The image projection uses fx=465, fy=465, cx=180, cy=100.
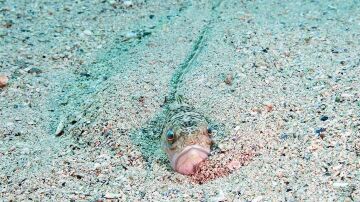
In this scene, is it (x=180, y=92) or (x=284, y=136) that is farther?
(x=180, y=92)

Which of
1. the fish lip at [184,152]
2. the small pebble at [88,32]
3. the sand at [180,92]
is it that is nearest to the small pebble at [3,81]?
the sand at [180,92]

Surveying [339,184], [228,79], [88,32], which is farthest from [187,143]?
[88,32]

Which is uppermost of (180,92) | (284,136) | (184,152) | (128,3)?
(184,152)

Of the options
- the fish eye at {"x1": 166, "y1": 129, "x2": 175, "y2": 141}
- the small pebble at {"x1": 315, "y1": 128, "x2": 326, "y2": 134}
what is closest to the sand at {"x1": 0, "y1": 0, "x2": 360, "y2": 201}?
the small pebble at {"x1": 315, "y1": 128, "x2": 326, "y2": 134}

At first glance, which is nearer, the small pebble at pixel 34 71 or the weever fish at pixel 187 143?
the weever fish at pixel 187 143

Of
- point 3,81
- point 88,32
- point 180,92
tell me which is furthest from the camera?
point 88,32

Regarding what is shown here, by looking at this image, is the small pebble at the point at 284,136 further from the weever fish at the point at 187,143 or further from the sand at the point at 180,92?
the weever fish at the point at 187,143

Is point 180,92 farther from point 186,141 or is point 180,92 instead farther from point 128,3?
point 128,3
